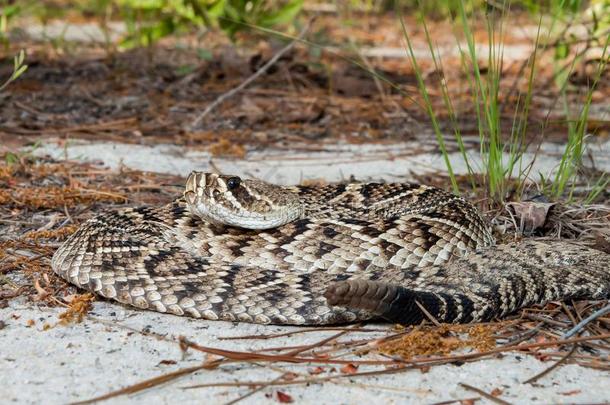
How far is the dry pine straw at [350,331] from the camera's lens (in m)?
3.04

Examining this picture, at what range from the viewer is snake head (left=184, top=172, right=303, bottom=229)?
395 centimetres

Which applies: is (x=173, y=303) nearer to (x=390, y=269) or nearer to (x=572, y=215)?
(x=390, y=269)

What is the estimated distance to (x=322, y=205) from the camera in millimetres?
4578

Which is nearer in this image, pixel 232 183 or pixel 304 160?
pixel 232 183

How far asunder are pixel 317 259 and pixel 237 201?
0.46m

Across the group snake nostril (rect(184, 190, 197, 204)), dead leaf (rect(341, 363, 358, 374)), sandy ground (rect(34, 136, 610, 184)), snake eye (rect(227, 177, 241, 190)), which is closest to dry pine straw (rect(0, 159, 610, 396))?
dead leaf (rect(341, 363, 358, 374))

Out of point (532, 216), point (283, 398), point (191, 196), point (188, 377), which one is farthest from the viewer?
point (532, 216)

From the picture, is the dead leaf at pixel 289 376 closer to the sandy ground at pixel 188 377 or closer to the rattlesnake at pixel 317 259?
the sandy ground at pixel 188 377

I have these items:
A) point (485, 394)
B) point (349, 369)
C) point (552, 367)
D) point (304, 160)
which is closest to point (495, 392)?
point (485, 394)

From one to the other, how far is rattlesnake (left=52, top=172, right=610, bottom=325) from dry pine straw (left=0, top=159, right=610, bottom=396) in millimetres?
87

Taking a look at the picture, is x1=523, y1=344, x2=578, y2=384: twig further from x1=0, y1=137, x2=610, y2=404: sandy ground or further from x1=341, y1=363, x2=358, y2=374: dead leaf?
x1=341, y1=363, x2=358, y2=374: dead leaf

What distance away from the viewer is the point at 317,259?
13.4 feet

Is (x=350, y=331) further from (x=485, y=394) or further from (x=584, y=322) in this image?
(x=584, y=322)

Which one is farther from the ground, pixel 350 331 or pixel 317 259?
pixel 317 259
